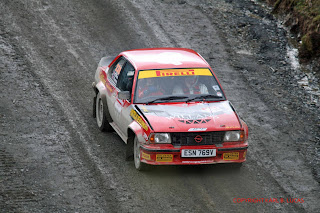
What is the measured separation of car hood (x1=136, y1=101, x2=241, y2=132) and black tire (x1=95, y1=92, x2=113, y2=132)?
1.56m

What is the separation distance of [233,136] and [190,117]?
2.46ft

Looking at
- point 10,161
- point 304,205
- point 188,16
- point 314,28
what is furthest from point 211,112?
point 188,16

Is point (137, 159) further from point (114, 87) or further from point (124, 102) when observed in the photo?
point (114, 87)

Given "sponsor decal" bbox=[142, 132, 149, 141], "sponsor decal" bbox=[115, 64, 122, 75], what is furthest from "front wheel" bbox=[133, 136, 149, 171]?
"sponsor decal" bbox=[115, 64, 122, 75]

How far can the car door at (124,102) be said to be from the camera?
33.6 feet

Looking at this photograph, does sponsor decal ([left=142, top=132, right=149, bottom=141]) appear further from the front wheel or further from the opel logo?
the opel logo

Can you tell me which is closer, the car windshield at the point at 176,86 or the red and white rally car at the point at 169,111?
the red and white rally car at the point at 169,111

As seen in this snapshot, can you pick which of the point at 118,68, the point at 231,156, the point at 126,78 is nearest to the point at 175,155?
the point at 231,156

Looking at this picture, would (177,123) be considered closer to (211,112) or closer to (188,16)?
(211,112)

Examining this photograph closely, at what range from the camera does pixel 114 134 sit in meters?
11.6

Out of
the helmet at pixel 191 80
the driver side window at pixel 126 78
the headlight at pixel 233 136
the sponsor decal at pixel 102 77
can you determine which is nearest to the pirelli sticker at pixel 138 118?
the driver side window at pixel 126 78

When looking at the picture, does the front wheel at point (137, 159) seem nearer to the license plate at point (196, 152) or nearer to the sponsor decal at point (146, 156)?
the sponsor decal at point (146, 156)

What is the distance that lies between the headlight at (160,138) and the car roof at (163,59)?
1.77 m

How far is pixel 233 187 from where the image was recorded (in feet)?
30.2
